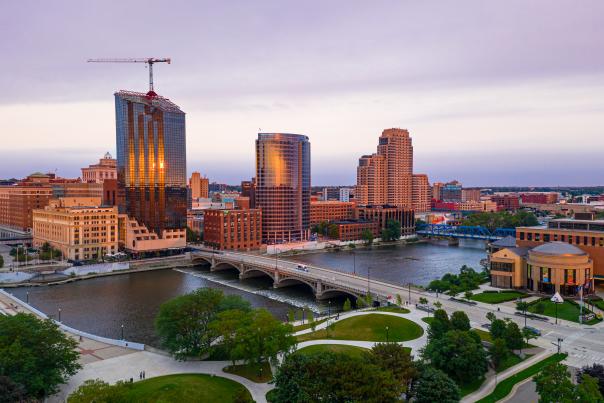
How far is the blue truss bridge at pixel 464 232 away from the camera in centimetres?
16325

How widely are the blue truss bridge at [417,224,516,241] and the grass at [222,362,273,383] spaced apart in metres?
127

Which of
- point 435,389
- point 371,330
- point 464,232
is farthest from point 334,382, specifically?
point 464,232

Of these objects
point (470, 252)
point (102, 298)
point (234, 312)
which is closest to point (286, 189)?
Answer: point (470, 252)

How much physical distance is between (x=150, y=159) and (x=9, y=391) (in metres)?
97.6

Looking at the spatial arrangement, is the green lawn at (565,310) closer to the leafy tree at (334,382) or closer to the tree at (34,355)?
the leafy tree at (334,382)

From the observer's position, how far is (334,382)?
32.7 m

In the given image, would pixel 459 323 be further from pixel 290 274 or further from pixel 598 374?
pixel 290 274

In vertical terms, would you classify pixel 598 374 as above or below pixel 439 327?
below

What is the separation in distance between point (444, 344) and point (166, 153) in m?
101

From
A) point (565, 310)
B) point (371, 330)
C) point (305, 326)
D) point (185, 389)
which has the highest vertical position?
point (185, 389)

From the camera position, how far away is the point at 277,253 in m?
136

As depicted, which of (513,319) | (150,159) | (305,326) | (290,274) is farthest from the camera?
(150,159)

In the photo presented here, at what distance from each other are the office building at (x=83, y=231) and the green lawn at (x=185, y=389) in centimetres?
8268

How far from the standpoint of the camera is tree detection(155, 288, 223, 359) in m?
46.2
